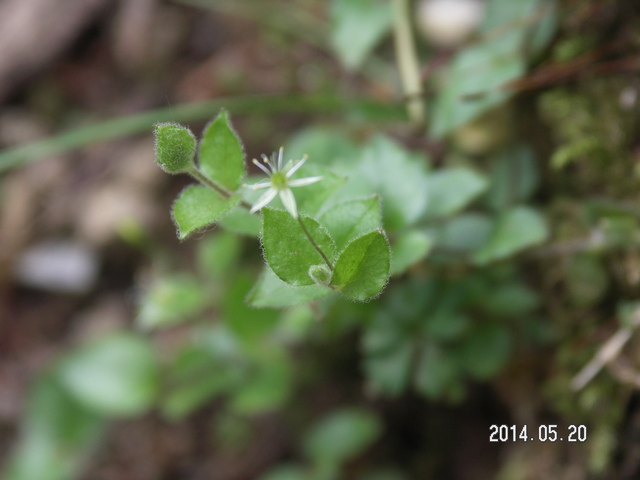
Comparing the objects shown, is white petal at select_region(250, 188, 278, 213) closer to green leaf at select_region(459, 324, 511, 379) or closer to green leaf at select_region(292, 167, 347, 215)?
green leaf at select_region(292, 167, 347, 215)

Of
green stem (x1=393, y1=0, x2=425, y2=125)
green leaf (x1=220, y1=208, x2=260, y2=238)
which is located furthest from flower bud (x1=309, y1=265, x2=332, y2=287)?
green stem (x1=393, y1=0, x2=425, y2=125)

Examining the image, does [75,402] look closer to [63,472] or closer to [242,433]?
[63,472]

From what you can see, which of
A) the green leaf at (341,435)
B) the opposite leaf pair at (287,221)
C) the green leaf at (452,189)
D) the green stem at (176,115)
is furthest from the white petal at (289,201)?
the green leaf at (341,435)

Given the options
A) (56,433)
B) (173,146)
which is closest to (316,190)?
(173,146)

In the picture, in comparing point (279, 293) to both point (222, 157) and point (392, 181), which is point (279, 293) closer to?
point (222, 157)

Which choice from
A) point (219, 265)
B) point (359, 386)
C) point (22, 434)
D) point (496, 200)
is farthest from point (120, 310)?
point (496, 200)

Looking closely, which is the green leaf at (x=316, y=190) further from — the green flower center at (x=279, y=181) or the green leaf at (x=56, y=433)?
the green leaf at (x=56, y=433)
